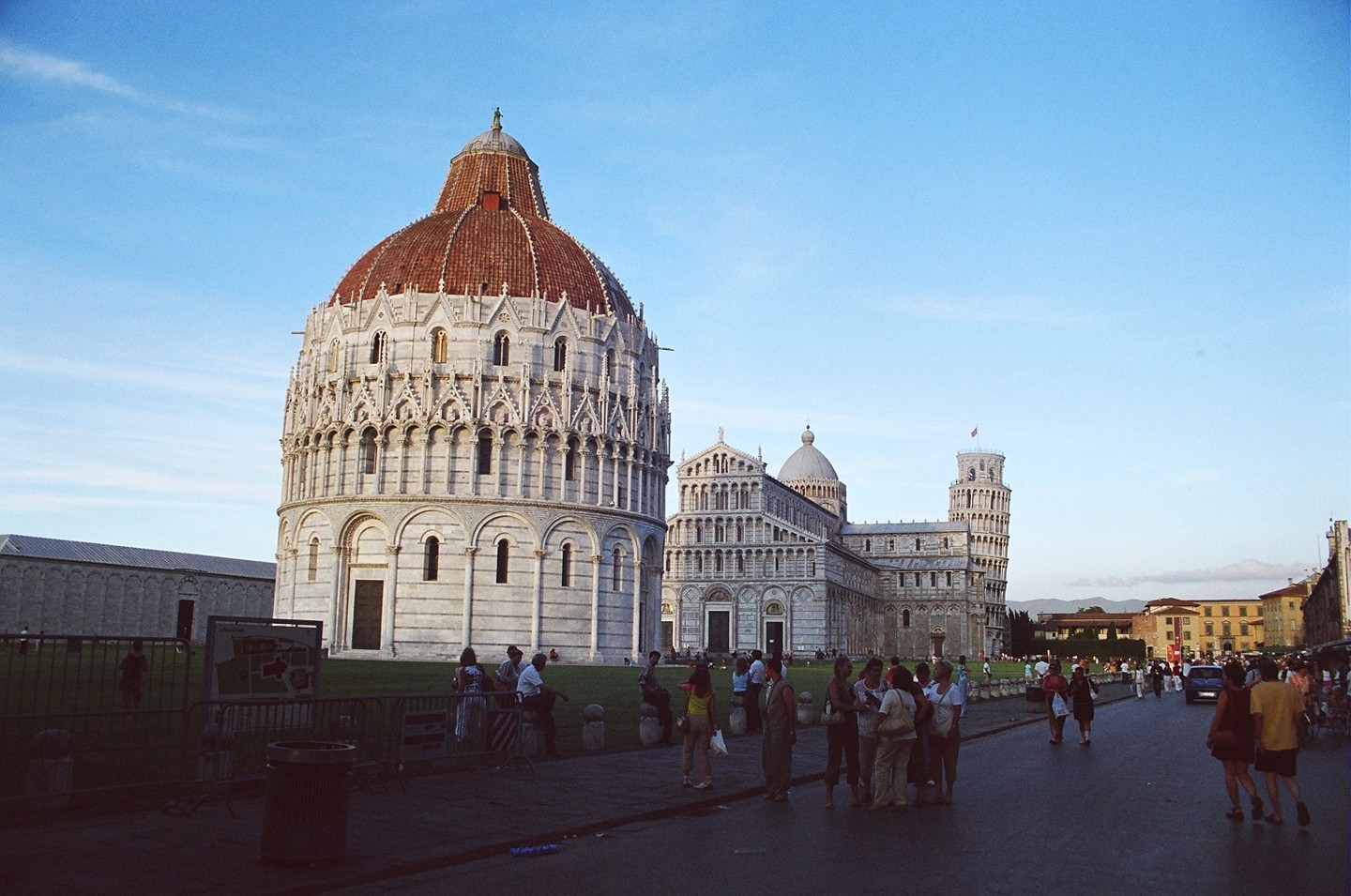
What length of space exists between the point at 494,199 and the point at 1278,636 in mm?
149223

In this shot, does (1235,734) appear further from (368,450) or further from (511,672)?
(368,450)

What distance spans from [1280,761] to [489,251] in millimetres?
51779

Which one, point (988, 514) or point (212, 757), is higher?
point (988, 514)

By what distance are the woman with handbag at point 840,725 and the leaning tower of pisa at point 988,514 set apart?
129 m

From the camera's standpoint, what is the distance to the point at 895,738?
14312 mm

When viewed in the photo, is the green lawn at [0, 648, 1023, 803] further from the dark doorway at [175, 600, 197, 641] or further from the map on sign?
the dark doorway at [175, 600, 197, 641]

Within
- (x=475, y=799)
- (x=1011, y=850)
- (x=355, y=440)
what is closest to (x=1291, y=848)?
(x=1011, y=850)

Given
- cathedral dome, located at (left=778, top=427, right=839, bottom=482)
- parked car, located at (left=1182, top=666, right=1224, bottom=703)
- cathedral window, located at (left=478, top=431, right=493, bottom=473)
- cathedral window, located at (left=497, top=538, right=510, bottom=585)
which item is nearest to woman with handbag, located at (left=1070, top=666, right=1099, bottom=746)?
parked car, located at (left=1182, top=666, right=1224, bottom=703)

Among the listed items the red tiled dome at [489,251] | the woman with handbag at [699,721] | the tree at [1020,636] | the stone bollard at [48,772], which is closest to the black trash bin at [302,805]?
the stone bollard at [48,772]

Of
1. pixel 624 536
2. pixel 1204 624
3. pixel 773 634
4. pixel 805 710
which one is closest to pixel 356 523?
pixel 624 536

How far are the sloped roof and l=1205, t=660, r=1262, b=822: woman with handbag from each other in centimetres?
7531

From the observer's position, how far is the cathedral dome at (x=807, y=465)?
139m

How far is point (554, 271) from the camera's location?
60.7 meters

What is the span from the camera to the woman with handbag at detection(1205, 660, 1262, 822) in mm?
13492
